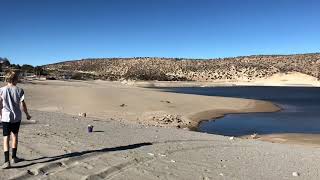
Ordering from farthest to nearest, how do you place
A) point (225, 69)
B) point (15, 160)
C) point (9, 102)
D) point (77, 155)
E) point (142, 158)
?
point (225, 69), point (142, 158), point (77, 155), point (9, 102), point (15, 160)

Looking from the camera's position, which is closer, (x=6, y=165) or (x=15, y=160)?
(x=6, y=165)

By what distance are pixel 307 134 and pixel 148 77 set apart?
124 meters

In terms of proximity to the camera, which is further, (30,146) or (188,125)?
(188,125)

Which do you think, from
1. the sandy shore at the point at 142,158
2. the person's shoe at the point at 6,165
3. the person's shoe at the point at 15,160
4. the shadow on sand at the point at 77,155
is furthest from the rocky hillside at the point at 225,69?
the person's shoe at the point at 6,165

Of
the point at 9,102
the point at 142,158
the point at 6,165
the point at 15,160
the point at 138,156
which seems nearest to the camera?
the point at 6,165

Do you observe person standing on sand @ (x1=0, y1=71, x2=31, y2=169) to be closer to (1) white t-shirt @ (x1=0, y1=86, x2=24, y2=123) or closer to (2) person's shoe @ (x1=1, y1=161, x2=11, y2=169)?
(1) white t-shirt @ (x1=0, y1=86, x2=24, y2=123)

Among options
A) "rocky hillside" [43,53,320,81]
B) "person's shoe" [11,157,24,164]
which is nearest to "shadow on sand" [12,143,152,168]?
"person's shoe" [11,157,24,164]

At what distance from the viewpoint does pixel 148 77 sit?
5797 inches

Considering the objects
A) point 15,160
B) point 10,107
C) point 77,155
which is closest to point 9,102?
point 10,107

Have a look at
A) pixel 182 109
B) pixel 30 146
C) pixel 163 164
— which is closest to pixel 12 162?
pixel 30 146

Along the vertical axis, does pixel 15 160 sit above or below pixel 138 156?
above

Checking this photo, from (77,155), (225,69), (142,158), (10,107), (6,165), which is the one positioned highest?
(10,107)

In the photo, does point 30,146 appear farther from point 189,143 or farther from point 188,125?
point 188,125

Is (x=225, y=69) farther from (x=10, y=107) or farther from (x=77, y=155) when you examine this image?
(x=10, y=107)
